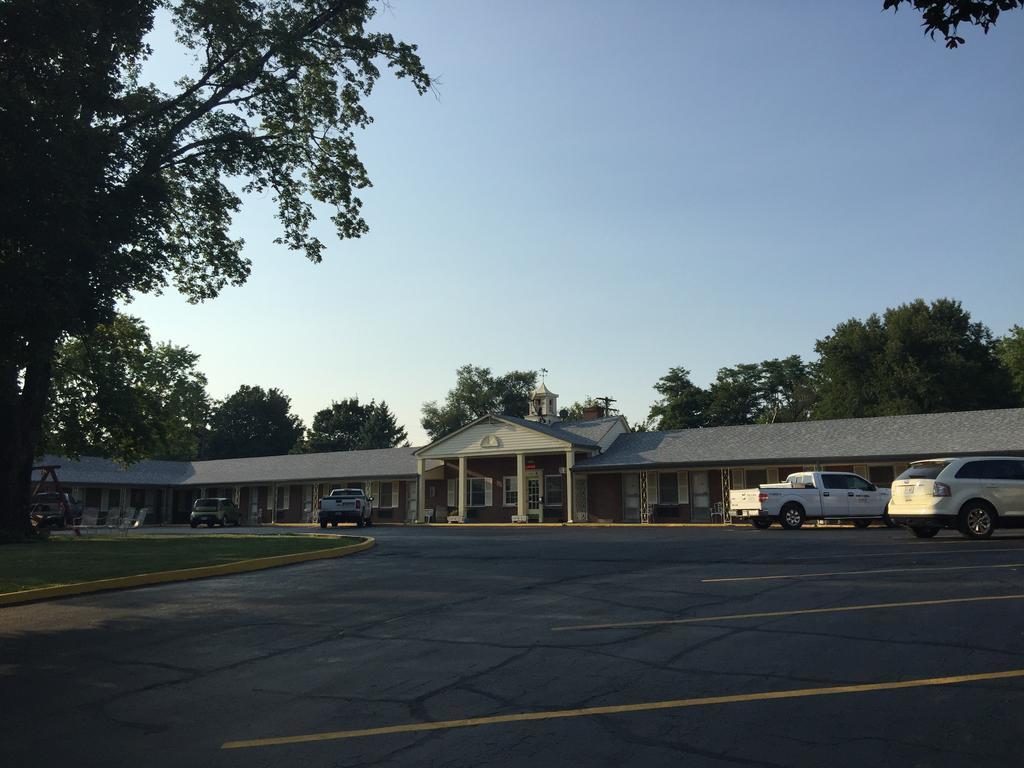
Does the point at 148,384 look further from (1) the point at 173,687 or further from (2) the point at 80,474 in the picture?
(1) the point at 173,687

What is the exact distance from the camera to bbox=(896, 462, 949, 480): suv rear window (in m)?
18.9

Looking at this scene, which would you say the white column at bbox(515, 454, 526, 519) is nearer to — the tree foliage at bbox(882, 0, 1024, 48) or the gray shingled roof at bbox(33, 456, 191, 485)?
the gray shingled roof at bbox(33, 456, 191, 485)

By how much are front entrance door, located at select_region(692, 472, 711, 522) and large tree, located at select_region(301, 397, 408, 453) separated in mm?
61692

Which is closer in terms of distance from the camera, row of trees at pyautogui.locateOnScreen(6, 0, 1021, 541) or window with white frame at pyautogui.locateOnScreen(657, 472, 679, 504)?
row of trees at pyautogui.locateOnScreen(6, 0, 1021, 541)

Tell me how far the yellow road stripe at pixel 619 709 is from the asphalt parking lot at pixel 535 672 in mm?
21

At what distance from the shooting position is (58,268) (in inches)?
527

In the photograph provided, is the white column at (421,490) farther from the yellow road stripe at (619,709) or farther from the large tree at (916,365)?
the yellow road stripe at (619,709)

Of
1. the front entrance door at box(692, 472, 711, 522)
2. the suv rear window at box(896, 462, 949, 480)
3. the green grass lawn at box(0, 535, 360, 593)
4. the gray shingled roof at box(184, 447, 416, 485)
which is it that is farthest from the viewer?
the gray shingled roof at box(184, 447, 416, 485)

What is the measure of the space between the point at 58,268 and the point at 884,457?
30.6 metres

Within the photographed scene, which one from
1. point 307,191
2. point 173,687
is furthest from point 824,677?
point 307,191

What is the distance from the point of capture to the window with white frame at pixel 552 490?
4344 centimetres

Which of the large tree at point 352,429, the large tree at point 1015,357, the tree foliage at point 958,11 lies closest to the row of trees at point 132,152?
the tree foliage at point 958,11

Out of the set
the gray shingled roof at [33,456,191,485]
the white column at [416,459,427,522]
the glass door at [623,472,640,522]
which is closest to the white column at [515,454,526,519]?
the glass door at [623,472,640,522]

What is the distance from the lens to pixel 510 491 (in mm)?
45219
